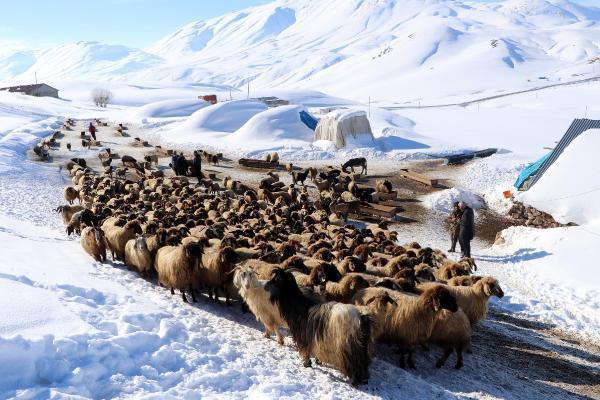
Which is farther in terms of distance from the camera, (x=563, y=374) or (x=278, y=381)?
(x=563, y=374)

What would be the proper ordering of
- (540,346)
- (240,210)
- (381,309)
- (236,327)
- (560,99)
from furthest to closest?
(560,99) → (240,210) → (540,346) → (236,327) → (381,309)

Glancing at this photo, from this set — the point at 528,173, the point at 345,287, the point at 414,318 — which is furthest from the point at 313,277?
the point at 528,173

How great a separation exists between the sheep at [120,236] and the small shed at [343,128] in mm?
21813

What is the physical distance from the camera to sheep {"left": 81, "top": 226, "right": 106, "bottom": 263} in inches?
433

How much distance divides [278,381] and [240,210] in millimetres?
10951

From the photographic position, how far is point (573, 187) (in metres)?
18.7

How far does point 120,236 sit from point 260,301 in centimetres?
483

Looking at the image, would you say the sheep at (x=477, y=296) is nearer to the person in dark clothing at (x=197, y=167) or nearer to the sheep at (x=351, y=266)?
the sheep at (x=351, y=266)

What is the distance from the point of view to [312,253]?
36.2ft

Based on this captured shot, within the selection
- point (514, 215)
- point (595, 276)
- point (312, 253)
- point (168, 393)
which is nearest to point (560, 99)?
point (514, 215)

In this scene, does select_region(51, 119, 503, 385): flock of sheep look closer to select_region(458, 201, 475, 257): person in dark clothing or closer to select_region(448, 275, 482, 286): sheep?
select_region(448, 275, 482, 286): sheep

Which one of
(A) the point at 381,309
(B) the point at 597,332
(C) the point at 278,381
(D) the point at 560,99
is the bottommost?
(B) the point at 597,332

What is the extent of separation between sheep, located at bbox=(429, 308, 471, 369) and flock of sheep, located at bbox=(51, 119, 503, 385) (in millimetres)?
15

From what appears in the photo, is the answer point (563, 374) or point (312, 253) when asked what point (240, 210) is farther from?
point (563, 374)
